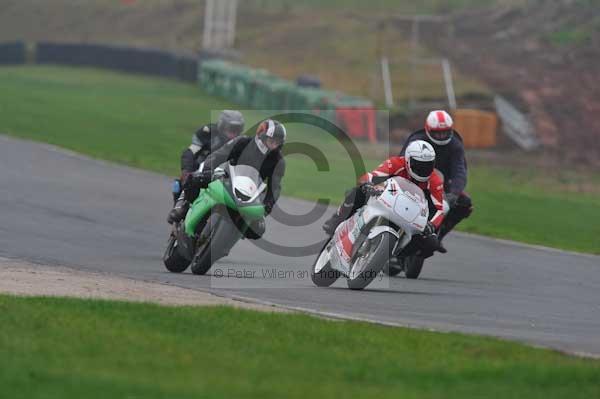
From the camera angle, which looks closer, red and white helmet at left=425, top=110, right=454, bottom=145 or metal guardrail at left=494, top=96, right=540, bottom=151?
red and white helmet at left=425, top=110, right=454, bottom=145

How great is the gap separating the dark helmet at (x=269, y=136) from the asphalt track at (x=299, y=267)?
1379 millimetres

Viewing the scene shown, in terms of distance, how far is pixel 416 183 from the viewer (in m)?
13.1

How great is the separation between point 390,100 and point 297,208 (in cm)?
1844

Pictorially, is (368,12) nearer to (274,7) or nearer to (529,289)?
(274,7)

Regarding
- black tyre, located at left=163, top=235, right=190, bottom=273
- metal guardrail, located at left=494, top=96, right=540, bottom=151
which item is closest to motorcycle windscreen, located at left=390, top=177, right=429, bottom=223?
black tyre, located at left=163, top=235, right=190, bottom=273

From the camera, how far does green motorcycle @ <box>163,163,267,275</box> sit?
12734 mm

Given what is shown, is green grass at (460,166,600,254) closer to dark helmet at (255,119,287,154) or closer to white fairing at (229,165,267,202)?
dark helmet at (255,119,287,154)

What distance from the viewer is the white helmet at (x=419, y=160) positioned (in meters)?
12.9

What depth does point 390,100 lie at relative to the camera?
38969 millimetres

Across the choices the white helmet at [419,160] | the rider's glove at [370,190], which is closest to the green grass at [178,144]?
the white helmet at [419,160]

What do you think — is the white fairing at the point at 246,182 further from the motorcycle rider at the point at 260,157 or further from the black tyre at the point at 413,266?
the black tyre at the point at 413,266

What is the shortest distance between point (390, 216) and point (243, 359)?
172 inches

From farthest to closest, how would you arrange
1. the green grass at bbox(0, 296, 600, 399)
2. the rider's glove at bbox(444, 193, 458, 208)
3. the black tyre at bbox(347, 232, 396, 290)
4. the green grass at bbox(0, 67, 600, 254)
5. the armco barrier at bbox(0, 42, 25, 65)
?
1. the armco barrier at bbox(0, 42, 25, 65)
2. the green grass at bbox(0, 67, 600, 254)
3. the rider's glove at bbox(444, 193, 458, 208)
4. the black tyre at bbox(347, 232, 396, 290)
5. the green grass at bbox(0, 296, 600, 399)

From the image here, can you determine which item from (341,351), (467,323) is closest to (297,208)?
(467,323)
